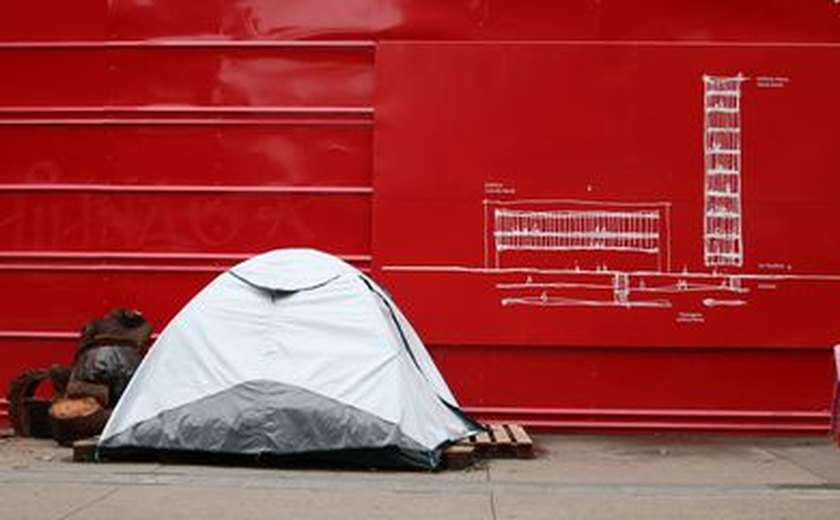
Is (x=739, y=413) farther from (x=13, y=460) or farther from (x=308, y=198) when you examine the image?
(x=13, y=460)

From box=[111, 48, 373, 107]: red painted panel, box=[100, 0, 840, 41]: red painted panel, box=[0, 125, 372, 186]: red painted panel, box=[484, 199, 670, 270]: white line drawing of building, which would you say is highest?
box=[100, 0, 840, 41]: red painted panel

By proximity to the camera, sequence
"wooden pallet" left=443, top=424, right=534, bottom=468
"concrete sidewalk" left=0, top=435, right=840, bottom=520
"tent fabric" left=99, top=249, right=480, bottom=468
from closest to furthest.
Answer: "concrete sidewalk" left=0, top=435, right=840, bottom=520, "tent fabric" left=99, top=249, right=480, bottom=468, "wooden pallet" left=443, top=424, right=534, bottom=468

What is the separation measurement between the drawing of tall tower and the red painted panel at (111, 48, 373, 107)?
334cm

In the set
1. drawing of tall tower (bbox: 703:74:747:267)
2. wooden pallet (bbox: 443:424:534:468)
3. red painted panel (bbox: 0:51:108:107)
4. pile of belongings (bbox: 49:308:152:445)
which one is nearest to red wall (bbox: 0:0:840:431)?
red painted panel (bbox: 0:51:108:107)

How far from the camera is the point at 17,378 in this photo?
10531 mm

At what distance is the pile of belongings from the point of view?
31.2 ft

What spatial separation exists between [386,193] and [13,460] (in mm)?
4094

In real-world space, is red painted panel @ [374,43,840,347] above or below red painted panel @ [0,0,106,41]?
below

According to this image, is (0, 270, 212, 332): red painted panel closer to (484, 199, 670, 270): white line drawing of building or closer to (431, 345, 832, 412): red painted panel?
(431, 345, 832, 412): red painted panel

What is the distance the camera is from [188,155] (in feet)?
35.7

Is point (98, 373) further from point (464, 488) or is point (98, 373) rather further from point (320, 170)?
point (464, 488)

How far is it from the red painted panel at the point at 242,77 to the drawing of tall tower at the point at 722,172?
334 cm

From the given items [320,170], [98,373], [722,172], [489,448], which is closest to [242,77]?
[320,170]

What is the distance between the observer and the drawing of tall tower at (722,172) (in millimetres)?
10508
